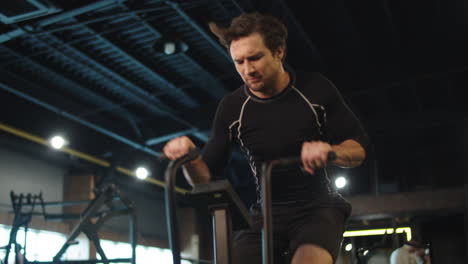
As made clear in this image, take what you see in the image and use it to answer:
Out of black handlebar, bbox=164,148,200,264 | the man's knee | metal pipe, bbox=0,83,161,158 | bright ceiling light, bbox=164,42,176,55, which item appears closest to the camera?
black handlebar, bbox=164,148,200,264

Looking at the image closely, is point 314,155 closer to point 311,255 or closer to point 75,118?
point 311,255

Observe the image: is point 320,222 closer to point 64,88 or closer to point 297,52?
point 297,52

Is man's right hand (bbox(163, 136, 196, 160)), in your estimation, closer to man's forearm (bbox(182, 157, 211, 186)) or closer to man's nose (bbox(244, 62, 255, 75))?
man's forearm (bbox(182, 157, 211, 186))

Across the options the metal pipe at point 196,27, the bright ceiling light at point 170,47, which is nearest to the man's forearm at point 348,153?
the metal pipe at point 196,27

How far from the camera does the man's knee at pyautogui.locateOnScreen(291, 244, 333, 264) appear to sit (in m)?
1.91

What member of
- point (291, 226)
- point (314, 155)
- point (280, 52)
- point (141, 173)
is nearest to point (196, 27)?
point (141, 173)

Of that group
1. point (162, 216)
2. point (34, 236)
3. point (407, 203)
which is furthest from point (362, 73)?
point (162, 216)

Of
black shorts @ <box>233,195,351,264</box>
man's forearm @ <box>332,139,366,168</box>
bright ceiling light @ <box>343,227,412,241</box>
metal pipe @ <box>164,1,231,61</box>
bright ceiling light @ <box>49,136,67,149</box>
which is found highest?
metal pipe @ <box>164,1,231,61</box>

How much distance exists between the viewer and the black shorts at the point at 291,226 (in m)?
2.04

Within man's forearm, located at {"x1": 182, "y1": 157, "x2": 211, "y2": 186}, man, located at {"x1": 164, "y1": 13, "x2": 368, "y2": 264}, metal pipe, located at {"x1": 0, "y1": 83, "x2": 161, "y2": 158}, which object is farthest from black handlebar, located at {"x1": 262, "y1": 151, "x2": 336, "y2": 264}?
metal pipe, located at {"x1": 0, "y1": 83, "x2": 161, "y2": 158}

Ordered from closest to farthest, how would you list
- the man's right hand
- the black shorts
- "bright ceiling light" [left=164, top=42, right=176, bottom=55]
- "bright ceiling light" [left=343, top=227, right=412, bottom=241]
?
the man's right hand, the black shorts, "bright ceiling light" [left=343, top=227, right=412, bottom=241], "bright ceiling light" [left=164, top=42, right=176, bottom=55]

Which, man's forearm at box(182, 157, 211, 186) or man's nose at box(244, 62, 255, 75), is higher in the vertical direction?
man's nose at box(244, 62, 255, 75)

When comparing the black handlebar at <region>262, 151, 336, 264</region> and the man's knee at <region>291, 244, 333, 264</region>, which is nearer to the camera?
the black handlebar at <region>262, 151, 336, 264</region>

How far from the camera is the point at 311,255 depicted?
1922 mm
